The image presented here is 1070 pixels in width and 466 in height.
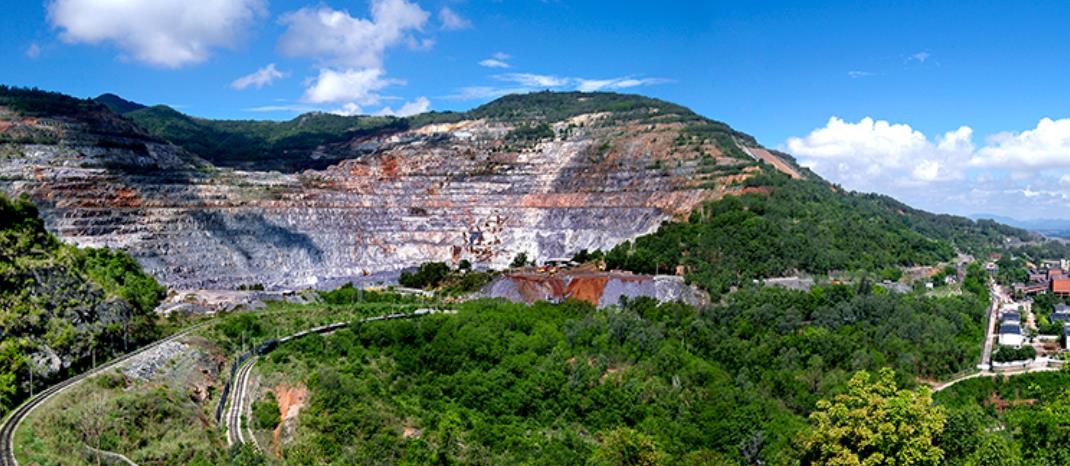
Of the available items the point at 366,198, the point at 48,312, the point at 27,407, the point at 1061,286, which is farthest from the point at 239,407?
the point at 1061,286

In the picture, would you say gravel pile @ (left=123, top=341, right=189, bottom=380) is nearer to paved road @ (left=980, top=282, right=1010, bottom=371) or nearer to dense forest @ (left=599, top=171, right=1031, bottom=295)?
dense forest @ (left=599, top=171, right=1031, bottom=295)

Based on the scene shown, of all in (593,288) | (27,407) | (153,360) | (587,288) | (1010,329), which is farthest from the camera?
(587,288)

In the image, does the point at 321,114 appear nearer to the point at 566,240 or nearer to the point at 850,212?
the point at 566,240

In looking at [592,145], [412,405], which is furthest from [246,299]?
[592,145]

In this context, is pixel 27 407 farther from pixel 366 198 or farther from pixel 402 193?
pixel 402 193

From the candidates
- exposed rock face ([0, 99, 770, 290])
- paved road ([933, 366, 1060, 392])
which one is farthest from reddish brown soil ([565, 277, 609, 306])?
paved road ([933, 366, 1060, 392])

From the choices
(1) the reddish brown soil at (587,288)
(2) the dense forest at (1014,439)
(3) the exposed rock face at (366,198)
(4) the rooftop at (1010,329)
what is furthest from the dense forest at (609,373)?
(3) the exposed rock face at (366,198)
